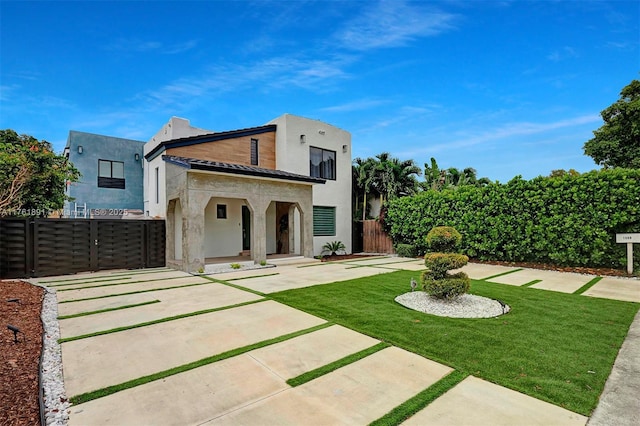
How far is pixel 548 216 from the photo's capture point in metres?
11.7

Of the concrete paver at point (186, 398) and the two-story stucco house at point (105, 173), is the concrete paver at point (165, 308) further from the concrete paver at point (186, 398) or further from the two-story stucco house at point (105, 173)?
the two-story stucco house at point (105, 173)

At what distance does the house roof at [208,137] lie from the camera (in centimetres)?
1377

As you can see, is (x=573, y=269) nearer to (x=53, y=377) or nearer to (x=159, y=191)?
(x=53, y=377)

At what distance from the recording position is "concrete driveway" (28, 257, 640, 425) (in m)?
2.77

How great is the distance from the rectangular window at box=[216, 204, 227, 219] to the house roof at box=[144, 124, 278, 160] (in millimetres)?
3181

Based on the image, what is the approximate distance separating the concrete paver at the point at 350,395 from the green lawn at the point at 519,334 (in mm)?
500

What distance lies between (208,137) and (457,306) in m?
12.8

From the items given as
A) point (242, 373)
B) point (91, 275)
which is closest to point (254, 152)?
point (91, 275)

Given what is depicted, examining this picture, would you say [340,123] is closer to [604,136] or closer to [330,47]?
[330,47]

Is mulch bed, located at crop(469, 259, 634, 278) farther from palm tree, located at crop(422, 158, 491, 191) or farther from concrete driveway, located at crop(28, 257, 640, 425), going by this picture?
concrete driveway, located at crop(28, 257, 640, 425)

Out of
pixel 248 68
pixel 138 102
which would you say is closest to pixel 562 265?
pixel 248 68

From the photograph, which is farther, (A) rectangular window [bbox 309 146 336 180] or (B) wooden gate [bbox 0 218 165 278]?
(A) rectangular window [bbox 309 146 336 180]

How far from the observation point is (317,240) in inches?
690

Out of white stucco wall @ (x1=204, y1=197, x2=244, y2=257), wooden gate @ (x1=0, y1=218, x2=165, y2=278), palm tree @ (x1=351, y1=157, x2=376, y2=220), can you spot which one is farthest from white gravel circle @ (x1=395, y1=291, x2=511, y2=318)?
palm tree @ (x1=351, y1=157, x2=376, y2=220)
